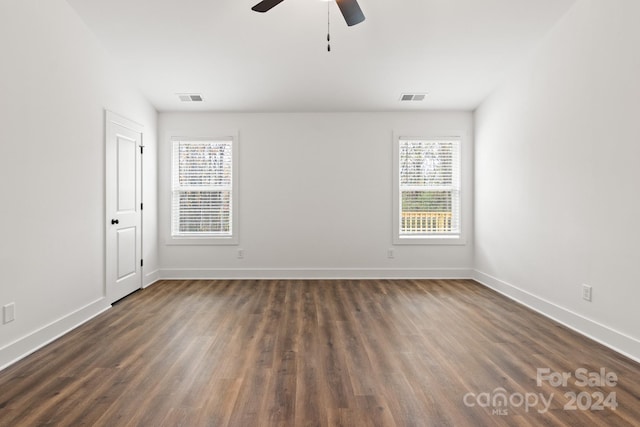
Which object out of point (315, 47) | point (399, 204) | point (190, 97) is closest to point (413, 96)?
point (399, 204)

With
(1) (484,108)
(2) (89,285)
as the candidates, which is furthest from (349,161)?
(2) (89,285)

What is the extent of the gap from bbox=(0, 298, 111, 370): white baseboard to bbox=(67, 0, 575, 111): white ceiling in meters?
2.95

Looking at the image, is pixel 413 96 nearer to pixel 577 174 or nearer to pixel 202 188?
pixel 577 174

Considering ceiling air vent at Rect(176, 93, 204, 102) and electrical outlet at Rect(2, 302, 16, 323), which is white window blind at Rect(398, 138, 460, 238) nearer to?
ceiling air vent at Rect(176, 93, 204, 102)

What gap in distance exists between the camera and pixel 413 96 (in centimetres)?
522

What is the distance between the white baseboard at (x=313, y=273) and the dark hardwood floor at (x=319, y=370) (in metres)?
1.54

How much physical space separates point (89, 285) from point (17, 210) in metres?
1.28

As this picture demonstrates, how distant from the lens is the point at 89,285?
3.81 m

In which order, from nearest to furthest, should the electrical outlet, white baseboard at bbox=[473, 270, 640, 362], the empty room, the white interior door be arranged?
the empty room < the electrical outlet < white baseboard at bbox=[473, 270, 640, 362] < the white interior door

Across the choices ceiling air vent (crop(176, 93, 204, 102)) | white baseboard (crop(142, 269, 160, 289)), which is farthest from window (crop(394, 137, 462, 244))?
white baseboard (crop(142, 269, 160, 289))

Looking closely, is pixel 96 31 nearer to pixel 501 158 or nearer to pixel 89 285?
pixel 89 285

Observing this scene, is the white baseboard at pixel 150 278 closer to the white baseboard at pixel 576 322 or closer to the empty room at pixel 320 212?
the empty room at pixel 320 212

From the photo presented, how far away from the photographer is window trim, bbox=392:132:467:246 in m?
5.69

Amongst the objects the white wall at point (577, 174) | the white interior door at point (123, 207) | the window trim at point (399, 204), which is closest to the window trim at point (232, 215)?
the white interior door at point (123, 207)
